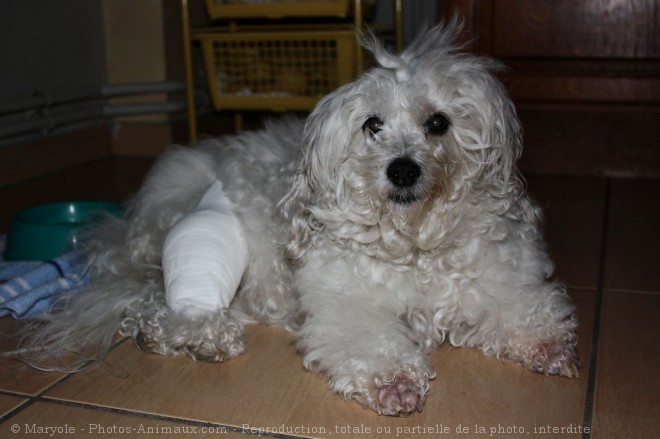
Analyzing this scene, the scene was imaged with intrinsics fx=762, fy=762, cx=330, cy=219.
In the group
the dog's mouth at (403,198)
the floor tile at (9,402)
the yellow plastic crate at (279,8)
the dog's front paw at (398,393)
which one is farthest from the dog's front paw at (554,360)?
the yellow plastic crate at (279,8)

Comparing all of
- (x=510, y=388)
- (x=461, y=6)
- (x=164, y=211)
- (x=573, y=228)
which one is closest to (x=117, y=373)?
(x=164, y=211)

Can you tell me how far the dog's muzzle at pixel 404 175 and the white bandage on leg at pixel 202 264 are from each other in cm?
54

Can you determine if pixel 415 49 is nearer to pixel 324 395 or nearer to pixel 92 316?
pixel 324 395

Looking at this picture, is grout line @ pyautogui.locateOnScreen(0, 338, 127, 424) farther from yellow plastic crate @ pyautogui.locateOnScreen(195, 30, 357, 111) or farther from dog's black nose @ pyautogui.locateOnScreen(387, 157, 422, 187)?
yellow plastic crate @ pyautogui.locateOnScreen(195, 30, 357, 111)

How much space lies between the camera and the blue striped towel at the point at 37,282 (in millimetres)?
2252

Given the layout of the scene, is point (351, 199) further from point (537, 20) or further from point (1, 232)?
point (537, 20)

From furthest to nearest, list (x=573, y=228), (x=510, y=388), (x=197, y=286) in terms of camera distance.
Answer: (x=573, y=228) → (x=197, y=286) → (x=510, y=388)

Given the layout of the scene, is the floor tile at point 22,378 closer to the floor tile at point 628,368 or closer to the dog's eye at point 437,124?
the dog's eye at point 437,124

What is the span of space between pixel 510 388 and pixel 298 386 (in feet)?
1.64

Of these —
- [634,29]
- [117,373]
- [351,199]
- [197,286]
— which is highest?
[634,29]

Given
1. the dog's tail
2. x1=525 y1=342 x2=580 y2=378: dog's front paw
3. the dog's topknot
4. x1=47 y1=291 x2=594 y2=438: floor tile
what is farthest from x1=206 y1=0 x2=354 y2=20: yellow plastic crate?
x1=525 y1=342 x2=580 y2=378: dog's front paw

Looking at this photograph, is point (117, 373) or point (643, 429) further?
point (117, 373)

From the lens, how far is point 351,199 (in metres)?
1.98

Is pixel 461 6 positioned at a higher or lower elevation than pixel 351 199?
higher
